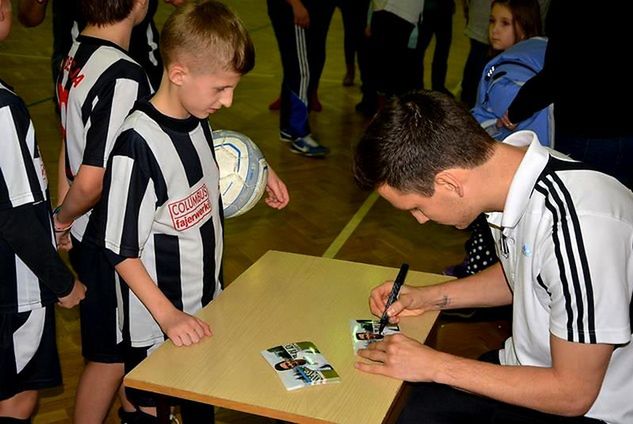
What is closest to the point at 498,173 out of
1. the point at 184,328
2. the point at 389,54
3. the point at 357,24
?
the point at 184,328

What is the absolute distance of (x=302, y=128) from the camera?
580cm

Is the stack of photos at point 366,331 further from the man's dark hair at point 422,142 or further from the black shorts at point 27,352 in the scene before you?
the black shorts at point 27,352

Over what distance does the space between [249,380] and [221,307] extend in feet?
1.20

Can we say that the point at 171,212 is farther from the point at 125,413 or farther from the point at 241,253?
the point at 241,253

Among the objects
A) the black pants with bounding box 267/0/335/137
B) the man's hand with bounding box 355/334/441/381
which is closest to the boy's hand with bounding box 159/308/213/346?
the man's hand with bounding box 355/334/441/381

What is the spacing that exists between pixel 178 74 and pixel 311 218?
2627 mm

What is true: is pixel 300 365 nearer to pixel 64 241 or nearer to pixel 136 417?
pixel 136 417

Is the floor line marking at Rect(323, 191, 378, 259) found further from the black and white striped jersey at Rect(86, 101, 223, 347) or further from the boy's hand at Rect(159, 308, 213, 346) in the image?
the boy's hand at Rect(159, 308, 213, 346)

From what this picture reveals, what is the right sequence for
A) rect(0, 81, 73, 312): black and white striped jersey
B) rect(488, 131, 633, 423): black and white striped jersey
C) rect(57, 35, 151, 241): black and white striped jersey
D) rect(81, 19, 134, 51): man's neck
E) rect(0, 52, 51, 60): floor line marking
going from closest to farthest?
1. rect(488, 131, 633, 423): black and white striped jersey
2. rect(0, 81, 73, 312): black and white striped jersey
3. rect(57, 35, 151, 241): black and white striped jersey
4. rect(81, 19, 134, 51): man's neck
5. rect(0, 52, 51, 60): floor line marking

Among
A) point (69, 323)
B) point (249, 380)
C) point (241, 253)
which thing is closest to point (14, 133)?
point (249, 380)

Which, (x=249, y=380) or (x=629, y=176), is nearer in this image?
(x=249, y=380)

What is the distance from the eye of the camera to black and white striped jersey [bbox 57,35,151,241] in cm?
245

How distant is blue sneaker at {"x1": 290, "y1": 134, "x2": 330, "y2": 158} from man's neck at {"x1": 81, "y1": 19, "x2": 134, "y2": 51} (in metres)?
3.20

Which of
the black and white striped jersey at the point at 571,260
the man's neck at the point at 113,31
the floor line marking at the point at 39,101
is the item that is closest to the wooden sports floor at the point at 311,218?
the floor line marking at the point at 39,101
